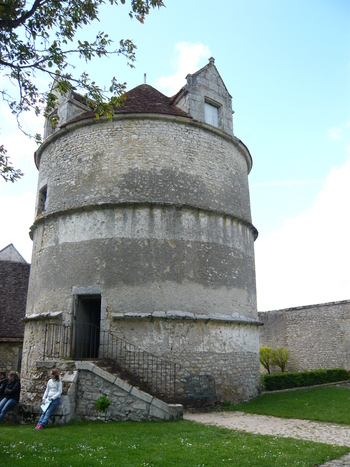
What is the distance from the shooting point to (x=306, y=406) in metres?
10.9

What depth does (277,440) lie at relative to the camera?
7.00 m

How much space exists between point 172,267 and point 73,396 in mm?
4385

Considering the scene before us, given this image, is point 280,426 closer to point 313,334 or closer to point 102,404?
point 102,404

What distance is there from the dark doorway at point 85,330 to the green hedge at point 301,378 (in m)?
7.19

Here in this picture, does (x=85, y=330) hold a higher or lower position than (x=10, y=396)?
higher

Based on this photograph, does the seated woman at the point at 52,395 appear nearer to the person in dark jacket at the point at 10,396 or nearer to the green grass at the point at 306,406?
the person in dark jacket at the point at 10,396

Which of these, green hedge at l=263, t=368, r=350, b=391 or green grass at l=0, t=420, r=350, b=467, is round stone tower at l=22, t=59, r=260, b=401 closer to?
green hedge at l=263, t=368, r=350, b=391

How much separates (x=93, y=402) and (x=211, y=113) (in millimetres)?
10440

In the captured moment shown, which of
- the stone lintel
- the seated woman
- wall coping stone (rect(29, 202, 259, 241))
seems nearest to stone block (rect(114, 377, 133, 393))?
the seated woman

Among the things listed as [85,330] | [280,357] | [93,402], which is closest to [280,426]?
[93,402]

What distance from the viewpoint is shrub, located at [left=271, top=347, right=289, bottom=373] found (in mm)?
22469

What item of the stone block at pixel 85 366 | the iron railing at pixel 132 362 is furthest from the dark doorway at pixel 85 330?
the stone block at pixel 85 366

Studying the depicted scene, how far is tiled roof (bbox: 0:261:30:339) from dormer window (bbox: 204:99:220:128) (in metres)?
12.7

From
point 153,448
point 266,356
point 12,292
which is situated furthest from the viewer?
point 266,356
